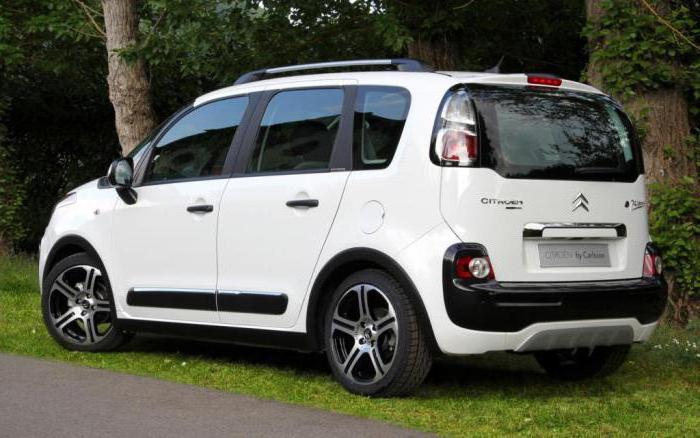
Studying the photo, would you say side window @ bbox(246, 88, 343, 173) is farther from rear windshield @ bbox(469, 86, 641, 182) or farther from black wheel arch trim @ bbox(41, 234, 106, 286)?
black wheel arch trim @ bbox(41, 234, 106, 286)

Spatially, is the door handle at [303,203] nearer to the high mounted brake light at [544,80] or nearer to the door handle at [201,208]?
the door handle at [201,208]

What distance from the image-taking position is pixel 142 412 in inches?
275

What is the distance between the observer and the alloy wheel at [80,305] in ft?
30.8

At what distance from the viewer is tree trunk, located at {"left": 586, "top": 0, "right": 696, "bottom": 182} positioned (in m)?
11.7

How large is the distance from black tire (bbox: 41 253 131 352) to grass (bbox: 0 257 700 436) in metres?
0.12

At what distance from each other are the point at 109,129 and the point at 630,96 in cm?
1175

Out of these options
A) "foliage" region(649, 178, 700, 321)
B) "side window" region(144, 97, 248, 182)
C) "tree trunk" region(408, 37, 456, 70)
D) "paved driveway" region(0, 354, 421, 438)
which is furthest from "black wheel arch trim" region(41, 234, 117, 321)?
"tree trunk" region(408, 37, 456, 70)

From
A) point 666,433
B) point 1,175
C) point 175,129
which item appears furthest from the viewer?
point 1,175

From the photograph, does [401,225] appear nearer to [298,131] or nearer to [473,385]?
[298,131]

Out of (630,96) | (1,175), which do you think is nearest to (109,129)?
(1,175)

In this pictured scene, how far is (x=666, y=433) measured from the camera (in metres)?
6.68

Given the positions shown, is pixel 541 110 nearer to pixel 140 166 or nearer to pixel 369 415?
pixel 369 415

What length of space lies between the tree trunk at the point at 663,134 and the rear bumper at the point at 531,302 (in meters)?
4.25

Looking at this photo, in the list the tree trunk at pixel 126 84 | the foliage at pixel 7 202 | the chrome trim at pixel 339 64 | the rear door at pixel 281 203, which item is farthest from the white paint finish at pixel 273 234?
the foliage at pixel 7 202
